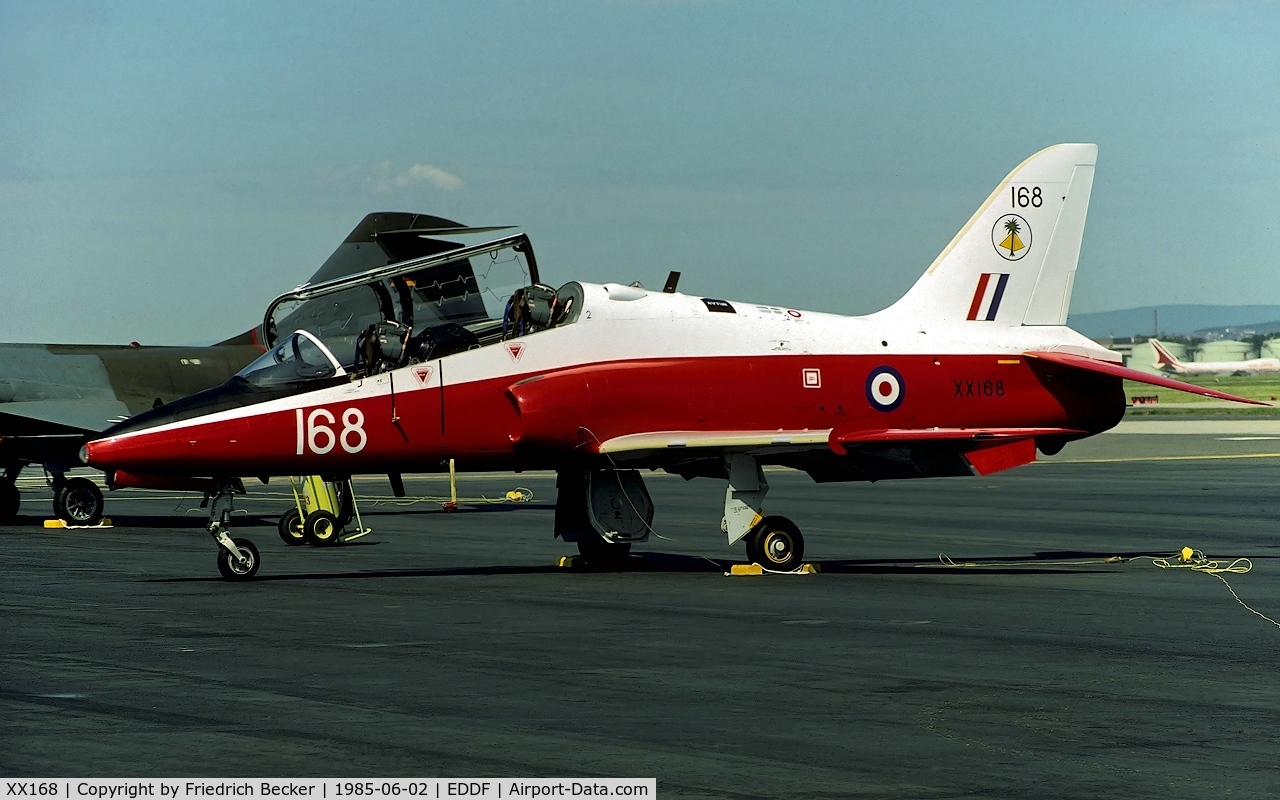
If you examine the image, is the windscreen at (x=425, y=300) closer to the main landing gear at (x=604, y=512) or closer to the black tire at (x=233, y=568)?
the main landing gear at (x=604, y=512)

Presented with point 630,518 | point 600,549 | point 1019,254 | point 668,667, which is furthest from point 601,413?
point 668,667

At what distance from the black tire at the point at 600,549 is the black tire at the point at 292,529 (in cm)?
592

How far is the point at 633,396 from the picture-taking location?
18.1m

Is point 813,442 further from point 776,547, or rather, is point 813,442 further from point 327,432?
point 327,432

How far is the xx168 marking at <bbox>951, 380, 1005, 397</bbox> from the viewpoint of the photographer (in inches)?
754

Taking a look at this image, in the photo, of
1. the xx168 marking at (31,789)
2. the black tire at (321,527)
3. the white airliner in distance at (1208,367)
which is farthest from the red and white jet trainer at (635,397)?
the white airliner in distance at (1208,367)

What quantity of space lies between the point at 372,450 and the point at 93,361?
16.9 meters

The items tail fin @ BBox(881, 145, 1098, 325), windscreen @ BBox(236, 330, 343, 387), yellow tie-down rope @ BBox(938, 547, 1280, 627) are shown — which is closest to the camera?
windscreen @ BBox(236, 330, 343, 387)

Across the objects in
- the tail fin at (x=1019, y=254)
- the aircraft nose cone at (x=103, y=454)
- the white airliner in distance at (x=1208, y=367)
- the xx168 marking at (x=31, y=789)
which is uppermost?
the white airliner in distance at (x=1208, y=367)

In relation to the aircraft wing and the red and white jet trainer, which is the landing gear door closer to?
the red and white jet trainer

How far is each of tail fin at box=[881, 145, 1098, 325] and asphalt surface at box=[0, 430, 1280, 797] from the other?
317 cm

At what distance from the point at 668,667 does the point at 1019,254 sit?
10.7 meters

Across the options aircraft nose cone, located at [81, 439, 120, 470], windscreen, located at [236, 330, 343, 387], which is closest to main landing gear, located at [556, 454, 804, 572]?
windscreen, located at [236, 330, 343, 387]

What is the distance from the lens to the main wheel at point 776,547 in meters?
18.4
